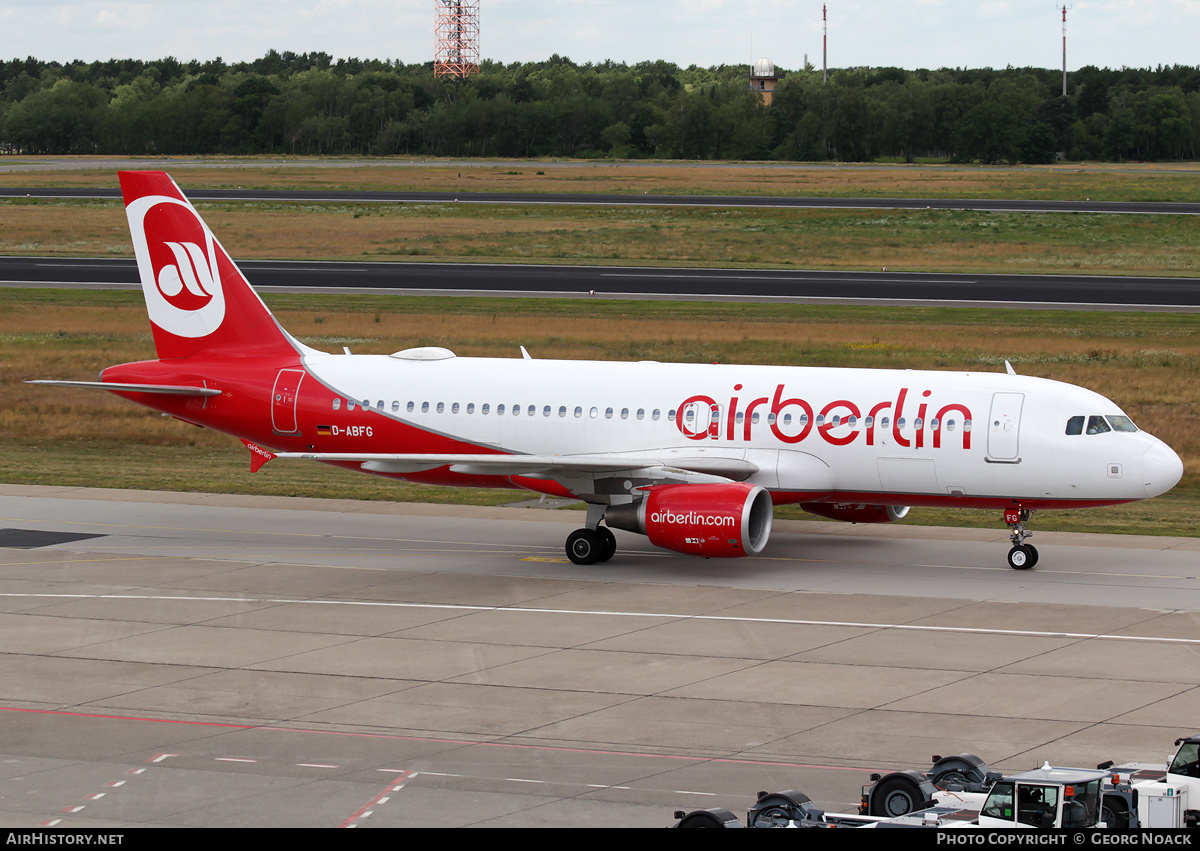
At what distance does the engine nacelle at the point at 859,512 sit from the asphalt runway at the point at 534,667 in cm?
77

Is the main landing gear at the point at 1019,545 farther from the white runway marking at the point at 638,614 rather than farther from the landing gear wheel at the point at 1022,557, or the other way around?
the white runway marking at the point at 638,614

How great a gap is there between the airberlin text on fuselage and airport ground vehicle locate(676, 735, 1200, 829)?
15709 mm

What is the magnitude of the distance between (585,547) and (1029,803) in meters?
18.9

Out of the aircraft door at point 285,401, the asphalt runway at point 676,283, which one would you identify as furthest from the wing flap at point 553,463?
the asphalt runway at point 676,283

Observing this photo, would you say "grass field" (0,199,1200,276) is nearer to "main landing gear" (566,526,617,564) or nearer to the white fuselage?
the white fuselage

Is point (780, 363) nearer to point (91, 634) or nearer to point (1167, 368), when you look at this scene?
point (1167, 368)

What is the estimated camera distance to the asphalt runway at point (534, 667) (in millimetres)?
18562

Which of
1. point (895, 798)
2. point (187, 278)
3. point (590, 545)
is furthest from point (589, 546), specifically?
point (895, 798)

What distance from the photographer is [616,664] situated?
24.5 m

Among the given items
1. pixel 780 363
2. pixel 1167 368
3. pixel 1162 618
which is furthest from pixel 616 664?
pixel 1167 368

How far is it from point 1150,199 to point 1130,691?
112 metres

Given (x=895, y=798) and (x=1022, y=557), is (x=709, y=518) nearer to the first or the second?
(x=1022, y=557)
